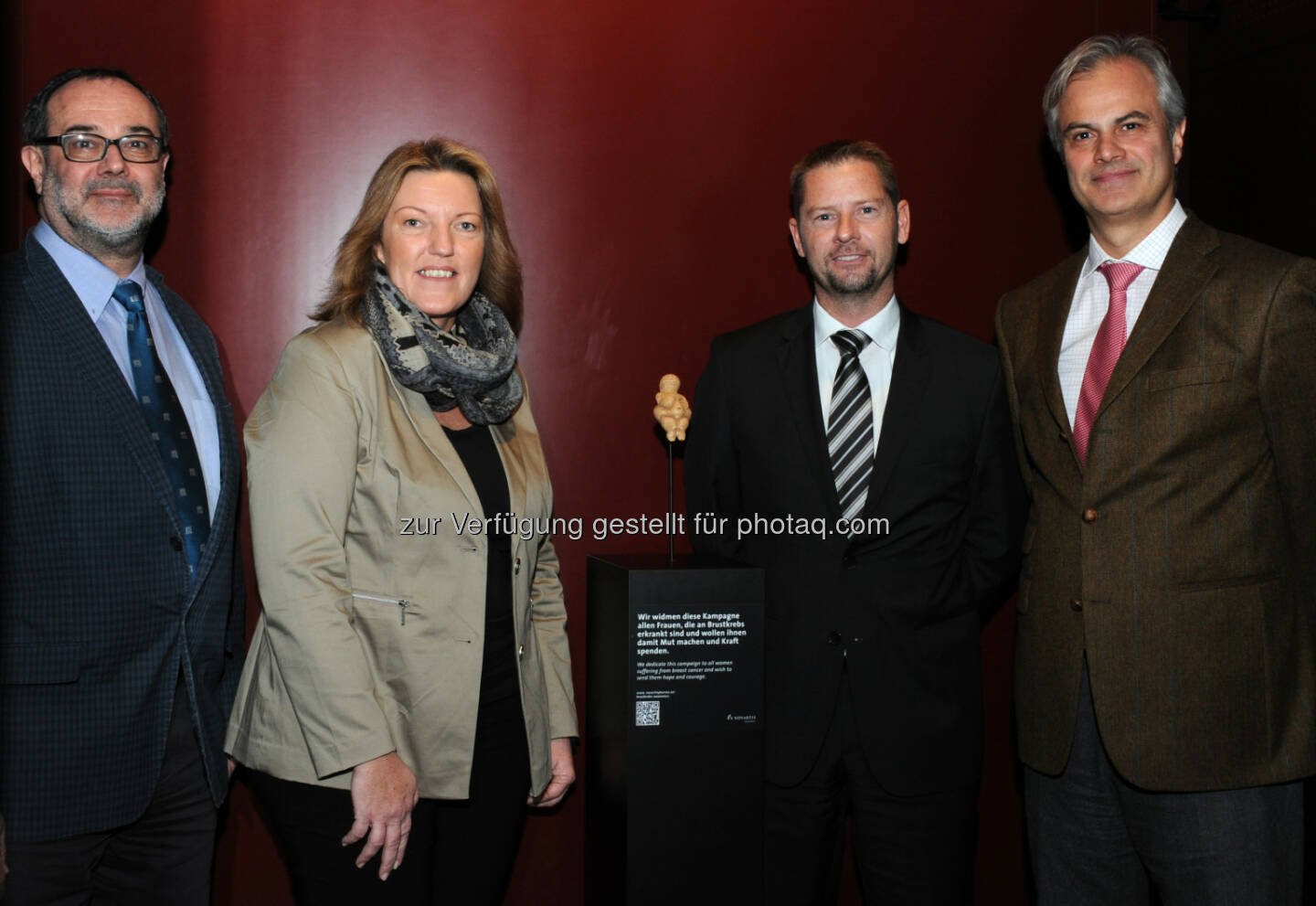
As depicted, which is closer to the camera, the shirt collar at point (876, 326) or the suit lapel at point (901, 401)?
the suit lapel at point (901, 401)

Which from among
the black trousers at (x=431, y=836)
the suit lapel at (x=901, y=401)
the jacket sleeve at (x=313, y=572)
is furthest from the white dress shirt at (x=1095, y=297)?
the jacket sleeve at (x=313, y=572)

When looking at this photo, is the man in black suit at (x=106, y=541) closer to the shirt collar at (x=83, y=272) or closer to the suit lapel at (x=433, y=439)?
the shirt collar at (x=83, y=272)

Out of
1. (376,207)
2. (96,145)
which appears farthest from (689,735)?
(96,145)

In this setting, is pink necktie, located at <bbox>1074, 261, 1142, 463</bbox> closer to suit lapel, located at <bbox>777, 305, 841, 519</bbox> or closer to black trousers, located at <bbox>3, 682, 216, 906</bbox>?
suit lapel, located at <bbox>777, 305, 841, 519</bbox>

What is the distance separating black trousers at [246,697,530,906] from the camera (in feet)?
7.00

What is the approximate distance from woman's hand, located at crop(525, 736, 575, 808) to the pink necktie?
1.47 m

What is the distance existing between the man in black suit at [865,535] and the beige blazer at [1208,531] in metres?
0.36

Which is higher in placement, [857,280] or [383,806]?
[857,280]

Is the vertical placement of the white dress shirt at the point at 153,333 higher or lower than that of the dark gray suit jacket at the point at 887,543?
higher

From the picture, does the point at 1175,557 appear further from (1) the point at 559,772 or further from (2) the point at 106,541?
(2) the point at 106,541

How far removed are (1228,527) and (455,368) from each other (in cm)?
177

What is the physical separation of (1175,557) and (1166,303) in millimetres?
589

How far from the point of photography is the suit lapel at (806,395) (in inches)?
107

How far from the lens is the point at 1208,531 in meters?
2.34
